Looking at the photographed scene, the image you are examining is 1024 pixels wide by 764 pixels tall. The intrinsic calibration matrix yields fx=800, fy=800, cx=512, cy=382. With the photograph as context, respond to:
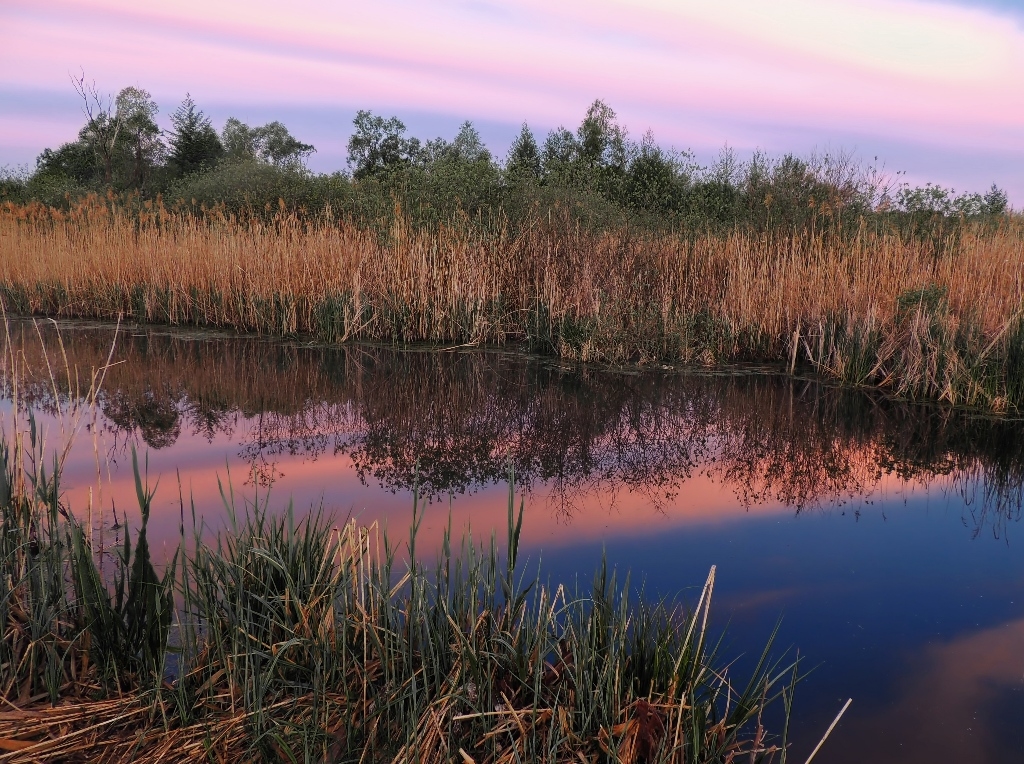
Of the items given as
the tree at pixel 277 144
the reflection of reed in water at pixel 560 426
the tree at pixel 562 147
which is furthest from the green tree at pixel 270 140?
the reflection of reed in water at pixel 560 426

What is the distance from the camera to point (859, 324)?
773cm

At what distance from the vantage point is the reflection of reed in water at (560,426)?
17.2 ft

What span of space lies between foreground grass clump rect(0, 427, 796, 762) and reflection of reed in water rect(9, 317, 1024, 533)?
1.97 m

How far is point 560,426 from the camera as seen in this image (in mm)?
6379

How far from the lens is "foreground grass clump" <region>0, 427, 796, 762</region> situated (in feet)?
7.39

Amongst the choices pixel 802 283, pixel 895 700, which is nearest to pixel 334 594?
pixel 895 700

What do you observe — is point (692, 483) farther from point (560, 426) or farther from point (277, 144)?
point (277, 144)

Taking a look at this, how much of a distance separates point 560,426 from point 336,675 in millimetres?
3933

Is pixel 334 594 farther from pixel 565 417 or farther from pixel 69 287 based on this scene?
pixel 69 287

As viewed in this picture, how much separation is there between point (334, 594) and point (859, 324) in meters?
6.55

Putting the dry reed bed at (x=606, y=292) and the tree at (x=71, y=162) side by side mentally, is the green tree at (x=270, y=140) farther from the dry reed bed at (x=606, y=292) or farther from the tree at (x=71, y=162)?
the dry reed bed at (x=606, y=292)

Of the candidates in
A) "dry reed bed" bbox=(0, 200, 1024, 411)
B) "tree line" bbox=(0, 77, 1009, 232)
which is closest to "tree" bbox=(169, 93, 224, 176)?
"tree line" bbox=(0, 77, 1009, 232)

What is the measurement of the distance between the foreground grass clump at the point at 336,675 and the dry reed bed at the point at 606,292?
18.2ft

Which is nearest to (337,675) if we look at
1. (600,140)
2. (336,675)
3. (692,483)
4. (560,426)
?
(336,675)
